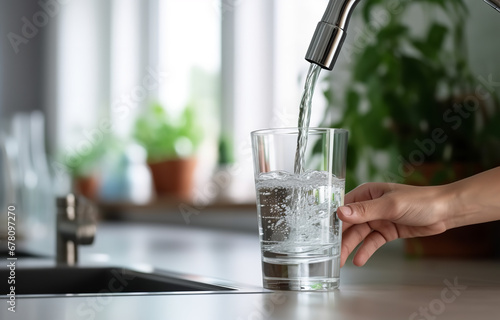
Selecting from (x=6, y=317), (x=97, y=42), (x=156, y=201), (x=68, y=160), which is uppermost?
(x=97, y=42)

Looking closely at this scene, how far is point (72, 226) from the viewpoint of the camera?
1340 millimetres

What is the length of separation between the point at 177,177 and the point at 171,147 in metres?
0.18

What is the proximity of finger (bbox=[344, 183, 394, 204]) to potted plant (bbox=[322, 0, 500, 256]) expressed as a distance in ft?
1.50

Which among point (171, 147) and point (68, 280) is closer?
point (68, 280)

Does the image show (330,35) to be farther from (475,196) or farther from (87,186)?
(87,186)

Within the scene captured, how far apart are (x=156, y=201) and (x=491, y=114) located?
6.20ft

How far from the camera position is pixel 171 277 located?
107cm

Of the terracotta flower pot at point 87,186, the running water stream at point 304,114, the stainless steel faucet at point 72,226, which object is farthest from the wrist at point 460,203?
the terracotta flower pot at point 87,186

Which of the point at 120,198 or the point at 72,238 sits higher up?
the point at 120,198

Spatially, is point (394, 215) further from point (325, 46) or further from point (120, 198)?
point (120, 198)

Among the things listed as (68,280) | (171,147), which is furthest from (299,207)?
(171,147)

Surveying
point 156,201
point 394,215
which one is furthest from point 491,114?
point 156,201

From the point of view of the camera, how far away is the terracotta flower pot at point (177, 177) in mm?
3150

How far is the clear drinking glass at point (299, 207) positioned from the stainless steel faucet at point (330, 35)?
8 centimetres
